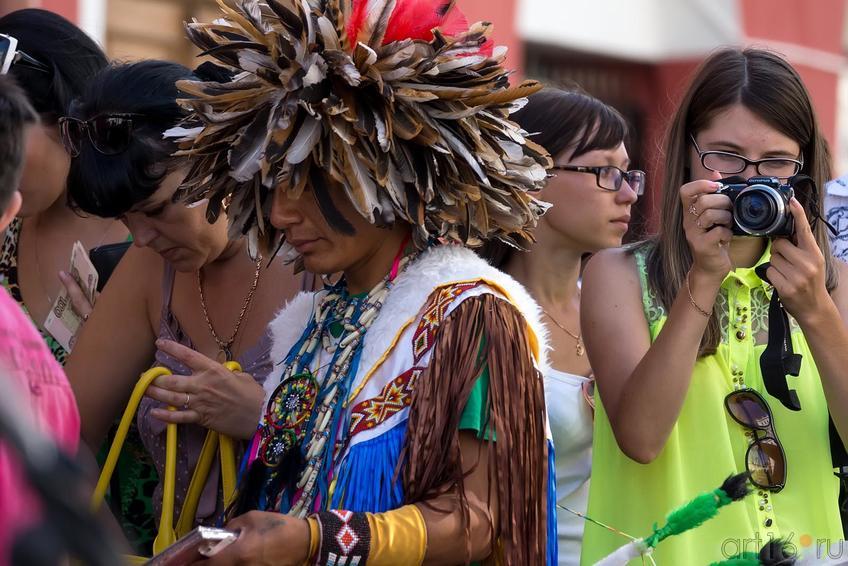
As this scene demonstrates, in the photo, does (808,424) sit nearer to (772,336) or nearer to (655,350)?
(772,336)

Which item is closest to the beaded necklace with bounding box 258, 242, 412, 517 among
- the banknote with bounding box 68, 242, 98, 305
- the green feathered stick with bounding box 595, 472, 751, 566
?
the green feathered stick with bounding box 595, 472, 751, 566

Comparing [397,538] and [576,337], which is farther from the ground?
[576,337]

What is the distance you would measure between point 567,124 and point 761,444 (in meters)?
1.17

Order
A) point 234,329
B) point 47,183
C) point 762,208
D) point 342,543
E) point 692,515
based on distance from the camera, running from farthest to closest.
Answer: point 47,183, point 234,329, point 762,208, point 692,515, point 342,543

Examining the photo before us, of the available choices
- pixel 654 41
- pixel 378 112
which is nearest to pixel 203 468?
pixel 378 112

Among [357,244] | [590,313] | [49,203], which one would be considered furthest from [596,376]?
[49,203]

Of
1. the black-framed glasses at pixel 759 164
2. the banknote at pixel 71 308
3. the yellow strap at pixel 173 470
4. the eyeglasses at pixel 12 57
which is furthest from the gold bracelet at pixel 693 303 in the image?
the eyeglasses at pixel 12 57

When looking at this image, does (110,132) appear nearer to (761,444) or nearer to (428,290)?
(428,290)

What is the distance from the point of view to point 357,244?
2258 mm

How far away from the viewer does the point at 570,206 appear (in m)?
3.40

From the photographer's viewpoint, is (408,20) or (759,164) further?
(759,164)

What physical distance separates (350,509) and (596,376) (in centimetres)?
80

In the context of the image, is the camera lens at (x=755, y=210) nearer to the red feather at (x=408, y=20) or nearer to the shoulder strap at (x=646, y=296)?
the shoulder strap at (x=646, y=296)

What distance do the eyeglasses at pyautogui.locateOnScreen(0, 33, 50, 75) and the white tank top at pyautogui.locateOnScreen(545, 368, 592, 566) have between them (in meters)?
1.51
